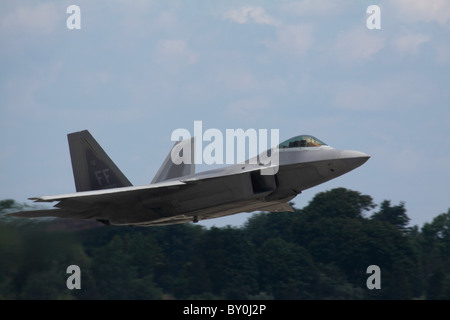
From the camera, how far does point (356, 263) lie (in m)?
50.1

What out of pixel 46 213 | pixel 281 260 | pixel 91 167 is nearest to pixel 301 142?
pixel 91 167

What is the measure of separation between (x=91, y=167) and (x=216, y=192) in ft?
17.1

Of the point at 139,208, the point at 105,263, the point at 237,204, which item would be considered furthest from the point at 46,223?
the point at 105,263

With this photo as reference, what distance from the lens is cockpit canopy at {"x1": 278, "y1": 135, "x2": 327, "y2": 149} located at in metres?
18.8

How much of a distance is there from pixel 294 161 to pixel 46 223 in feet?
29.4

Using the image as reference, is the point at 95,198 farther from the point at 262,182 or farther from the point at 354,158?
the point at 354,158

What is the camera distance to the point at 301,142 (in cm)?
1880

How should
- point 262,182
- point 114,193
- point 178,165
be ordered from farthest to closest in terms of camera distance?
1. point 178,165
2. point 114,193
3. point 262,182

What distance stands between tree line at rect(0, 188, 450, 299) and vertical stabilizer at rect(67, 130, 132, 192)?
27.3ft

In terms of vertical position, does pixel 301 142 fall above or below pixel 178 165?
below

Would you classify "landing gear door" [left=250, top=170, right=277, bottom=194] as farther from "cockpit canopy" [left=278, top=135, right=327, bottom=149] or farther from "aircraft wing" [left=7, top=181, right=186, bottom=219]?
"aircraft wing" [left=7, top=181, right=186, bottom=219]

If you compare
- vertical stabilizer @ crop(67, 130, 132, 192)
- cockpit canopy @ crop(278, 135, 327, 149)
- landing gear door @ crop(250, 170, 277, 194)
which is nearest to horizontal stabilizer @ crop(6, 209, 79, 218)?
vertical stabilizer @ crop(67, 130, 132, 192)

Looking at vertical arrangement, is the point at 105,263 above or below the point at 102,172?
below
